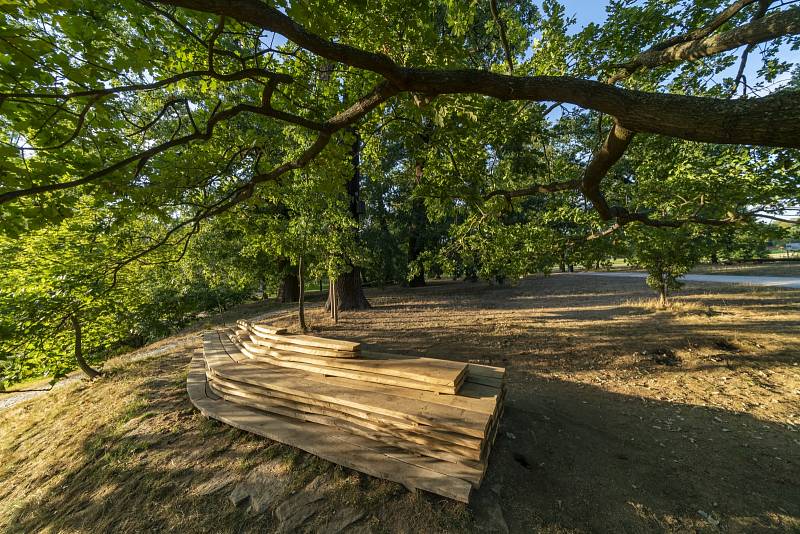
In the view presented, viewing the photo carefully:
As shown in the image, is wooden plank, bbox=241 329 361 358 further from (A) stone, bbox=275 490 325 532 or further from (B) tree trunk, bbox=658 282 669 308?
(B) tree trunk, bbox=658 282 669 308

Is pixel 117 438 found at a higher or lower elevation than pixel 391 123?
lower

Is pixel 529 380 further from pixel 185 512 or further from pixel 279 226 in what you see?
pixel 279 226

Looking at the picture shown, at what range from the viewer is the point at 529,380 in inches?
212

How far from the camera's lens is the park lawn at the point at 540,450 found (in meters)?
2.55

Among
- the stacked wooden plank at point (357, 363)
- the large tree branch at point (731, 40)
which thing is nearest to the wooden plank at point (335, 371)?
the stacked wooden plank at point (357, 363)

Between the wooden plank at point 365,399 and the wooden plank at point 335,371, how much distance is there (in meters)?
0.09

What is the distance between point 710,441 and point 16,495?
898cm

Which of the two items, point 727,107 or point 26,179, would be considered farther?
point 26,179

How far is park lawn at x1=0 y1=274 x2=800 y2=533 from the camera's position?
255 centimetres

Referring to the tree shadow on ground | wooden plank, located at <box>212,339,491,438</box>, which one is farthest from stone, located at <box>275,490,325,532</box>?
the tree shadow on ground

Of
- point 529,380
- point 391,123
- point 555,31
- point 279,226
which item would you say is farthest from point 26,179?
point 555,31

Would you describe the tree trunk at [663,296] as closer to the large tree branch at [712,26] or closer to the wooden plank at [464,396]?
the large tree branch at [712,26]

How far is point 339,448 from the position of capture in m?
2.91

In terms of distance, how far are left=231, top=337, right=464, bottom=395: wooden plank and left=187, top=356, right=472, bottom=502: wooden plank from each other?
0.62 m
